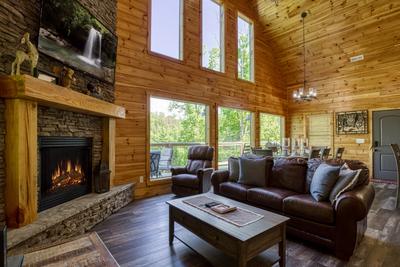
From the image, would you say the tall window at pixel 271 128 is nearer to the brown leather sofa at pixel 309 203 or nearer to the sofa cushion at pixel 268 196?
the brown leather sofa at pixel 309 203

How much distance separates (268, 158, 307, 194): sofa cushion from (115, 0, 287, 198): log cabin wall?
8.21 feet

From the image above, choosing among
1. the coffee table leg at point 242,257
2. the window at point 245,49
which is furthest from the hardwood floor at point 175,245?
the window at point 245,49

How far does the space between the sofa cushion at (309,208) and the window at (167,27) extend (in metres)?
4.05

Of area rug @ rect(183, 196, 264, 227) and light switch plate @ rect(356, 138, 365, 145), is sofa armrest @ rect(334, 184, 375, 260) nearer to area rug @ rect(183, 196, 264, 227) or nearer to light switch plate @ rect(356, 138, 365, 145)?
area rug @ rect(183, 196, 264, 227)

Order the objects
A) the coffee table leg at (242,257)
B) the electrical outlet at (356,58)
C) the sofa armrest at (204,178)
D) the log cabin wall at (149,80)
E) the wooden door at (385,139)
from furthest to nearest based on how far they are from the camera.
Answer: the electrical outlet at (356,58) → the wooden door at (385,139) → the log cabin wall at (149,80) → the sofa armrest at (204,178) → the coffee table leg at (242,257)

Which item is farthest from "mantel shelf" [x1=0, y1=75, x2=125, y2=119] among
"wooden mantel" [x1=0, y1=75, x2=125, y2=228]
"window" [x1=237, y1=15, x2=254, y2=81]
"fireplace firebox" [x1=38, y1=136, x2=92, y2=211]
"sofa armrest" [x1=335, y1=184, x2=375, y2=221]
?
"window" [x1=237, y1=15, x2=254, y2=81]

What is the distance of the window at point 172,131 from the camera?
506 centimetres

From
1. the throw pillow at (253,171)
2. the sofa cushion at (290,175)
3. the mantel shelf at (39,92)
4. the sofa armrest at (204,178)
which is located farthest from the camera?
the sofa armrest at (204,178)

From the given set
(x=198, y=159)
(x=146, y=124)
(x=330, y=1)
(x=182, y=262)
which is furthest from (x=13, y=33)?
(x=330, y=1)

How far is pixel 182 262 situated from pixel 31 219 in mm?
1665

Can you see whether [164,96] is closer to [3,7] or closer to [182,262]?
[3,7]

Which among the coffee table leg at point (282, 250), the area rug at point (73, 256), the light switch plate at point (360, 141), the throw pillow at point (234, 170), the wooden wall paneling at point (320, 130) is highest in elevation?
the wooden wall paneling at point (320, 130)

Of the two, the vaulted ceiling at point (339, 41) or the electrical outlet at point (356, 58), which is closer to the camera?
the vaulted ceiling at point (339, 41)

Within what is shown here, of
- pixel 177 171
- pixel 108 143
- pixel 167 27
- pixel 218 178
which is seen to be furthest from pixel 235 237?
pixel 167 27
